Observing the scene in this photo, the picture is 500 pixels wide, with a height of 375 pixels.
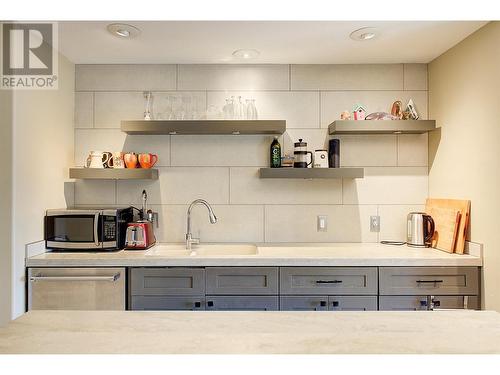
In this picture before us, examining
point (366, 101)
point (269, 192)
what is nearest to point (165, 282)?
point (269, 192)

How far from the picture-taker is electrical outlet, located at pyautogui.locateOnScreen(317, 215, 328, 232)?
9.01ft

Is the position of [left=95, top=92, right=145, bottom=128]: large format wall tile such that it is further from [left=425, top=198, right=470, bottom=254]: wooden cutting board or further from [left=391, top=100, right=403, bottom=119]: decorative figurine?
[left=425, top=198, right=470, bottom=254]: wooden cutting board

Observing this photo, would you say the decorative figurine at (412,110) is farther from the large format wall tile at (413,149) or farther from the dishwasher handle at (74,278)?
the dishwasher handle at (74,278)

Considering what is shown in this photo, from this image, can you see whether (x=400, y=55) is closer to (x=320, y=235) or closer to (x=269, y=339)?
(x=320, y=235)

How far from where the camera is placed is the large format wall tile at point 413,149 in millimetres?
2752

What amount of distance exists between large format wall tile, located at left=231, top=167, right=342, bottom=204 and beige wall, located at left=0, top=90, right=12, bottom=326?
1493mm

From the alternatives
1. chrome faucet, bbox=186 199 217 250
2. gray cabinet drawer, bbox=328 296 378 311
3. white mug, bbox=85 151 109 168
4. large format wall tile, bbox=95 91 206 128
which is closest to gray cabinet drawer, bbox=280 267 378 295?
gray cabinet drawer, bbox=328 296 378 311

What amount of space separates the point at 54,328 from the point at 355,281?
1.76m

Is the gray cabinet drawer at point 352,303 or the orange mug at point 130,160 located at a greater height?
the orange mug at point 130,160

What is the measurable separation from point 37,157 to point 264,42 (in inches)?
67.3

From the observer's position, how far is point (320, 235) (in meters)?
2.77

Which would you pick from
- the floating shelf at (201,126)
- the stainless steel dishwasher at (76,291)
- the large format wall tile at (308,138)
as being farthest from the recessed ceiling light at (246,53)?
the stainless steel dishwasher at (76,291)

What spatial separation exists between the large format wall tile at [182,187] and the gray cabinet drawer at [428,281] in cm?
133
